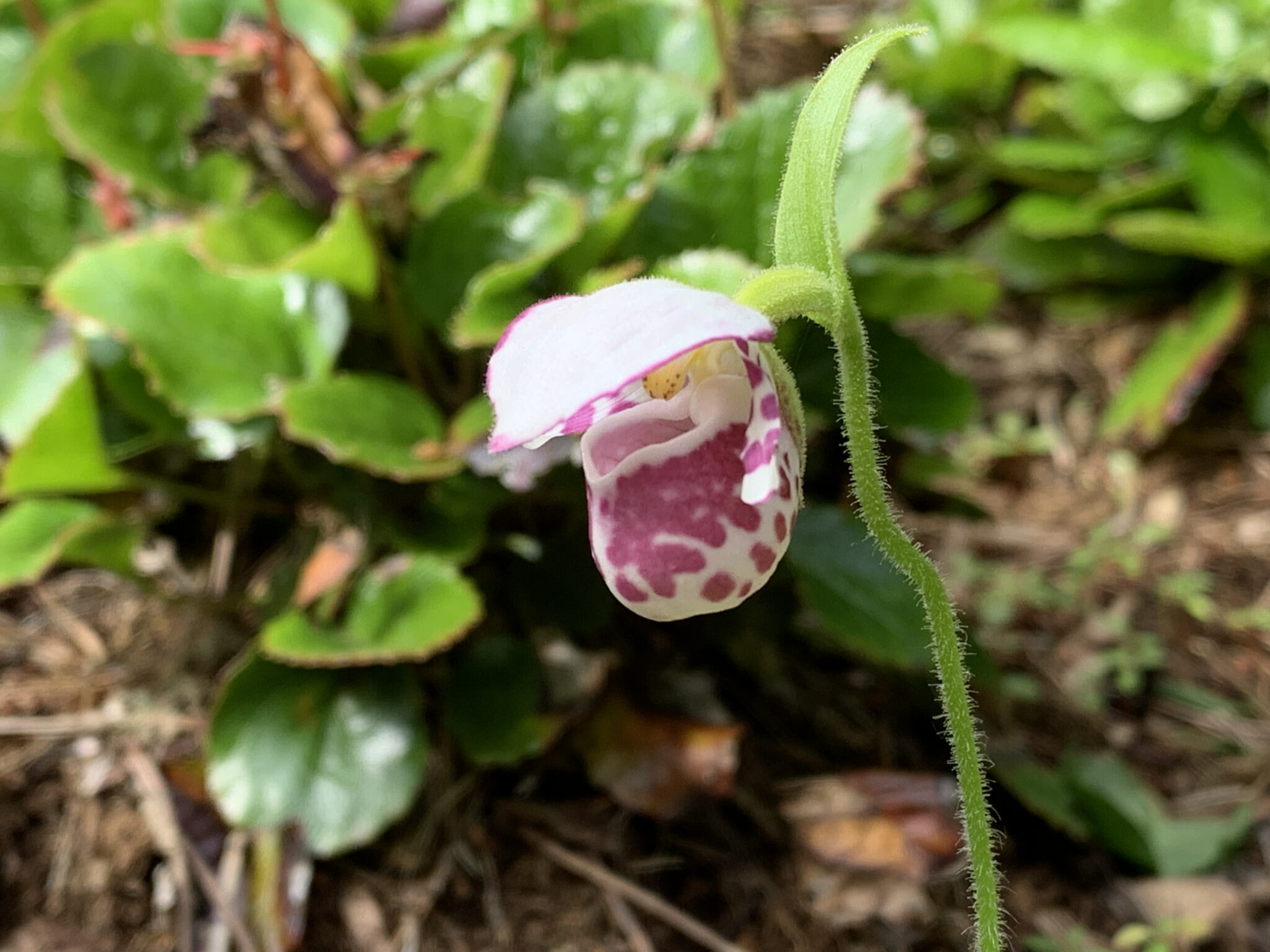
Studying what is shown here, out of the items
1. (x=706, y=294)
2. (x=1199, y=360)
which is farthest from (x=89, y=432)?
(x=1199, y=360)

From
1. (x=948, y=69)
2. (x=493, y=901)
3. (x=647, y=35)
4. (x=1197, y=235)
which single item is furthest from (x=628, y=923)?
(x=948, y=69)

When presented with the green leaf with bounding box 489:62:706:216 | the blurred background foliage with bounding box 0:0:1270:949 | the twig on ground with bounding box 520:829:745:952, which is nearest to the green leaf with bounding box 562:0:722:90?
the blurred background foliage with bounding box 0:0:1270:949

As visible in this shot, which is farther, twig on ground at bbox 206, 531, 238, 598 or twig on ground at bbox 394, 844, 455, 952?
twig on ground at bbox 206, 531, 238, 598

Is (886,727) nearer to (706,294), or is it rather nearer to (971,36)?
(706,294)

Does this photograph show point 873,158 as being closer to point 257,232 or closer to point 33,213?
point 257,232

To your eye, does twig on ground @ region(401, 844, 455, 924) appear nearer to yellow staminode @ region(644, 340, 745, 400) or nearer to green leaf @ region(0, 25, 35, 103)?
yellow staminode @ region(644, 340, 745, 400)

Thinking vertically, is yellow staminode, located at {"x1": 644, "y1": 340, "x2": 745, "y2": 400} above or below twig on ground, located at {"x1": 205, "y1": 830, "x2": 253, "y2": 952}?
above

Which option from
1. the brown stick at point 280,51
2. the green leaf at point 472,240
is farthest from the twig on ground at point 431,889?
the brown stick at point 280,51
